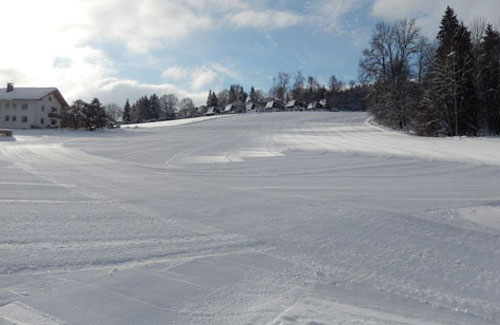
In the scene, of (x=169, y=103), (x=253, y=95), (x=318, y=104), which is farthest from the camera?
(x=253, y=95)

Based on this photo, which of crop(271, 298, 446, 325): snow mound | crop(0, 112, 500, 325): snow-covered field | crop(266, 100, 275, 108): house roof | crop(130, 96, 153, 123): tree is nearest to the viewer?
crop(271, 298, 446, 325): snow mound

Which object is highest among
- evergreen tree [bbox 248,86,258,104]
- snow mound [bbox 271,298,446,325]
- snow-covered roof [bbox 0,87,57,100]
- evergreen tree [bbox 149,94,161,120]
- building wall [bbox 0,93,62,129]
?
evergreen tree [bbox 248,86,258,104]

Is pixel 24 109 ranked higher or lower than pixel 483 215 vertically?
higher

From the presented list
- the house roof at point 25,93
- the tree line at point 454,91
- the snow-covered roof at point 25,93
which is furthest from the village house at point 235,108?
the tree line at point 454,91

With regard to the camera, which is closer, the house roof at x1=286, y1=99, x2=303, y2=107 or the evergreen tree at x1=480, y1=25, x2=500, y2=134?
the evergreen tree at x1=480, y1=25, x2=500, y2=134

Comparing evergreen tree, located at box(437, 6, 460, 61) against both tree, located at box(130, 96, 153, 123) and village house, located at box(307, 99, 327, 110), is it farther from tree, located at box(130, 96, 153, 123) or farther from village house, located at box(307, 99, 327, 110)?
tree, located at box(130, 96, 153, 123)

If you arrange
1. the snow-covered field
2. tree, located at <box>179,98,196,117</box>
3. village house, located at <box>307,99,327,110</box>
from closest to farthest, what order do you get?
1. the snow-covered field
2. village house, located at <box>307,99,327,110</box>
3. tree, located at <box>179,98,196,117</box>

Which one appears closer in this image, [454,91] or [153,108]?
[454,91]

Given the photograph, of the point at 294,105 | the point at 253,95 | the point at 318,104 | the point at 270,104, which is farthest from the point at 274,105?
the point at 253,95

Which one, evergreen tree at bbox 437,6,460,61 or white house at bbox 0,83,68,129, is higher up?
evergreen tree at bbox 437,6,460,61

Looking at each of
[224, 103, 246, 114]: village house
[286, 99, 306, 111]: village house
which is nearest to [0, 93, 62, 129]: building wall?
[224, 103, 246, 114]: village house

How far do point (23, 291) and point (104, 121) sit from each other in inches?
1854

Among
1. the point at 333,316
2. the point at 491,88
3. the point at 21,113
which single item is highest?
the point at 491,88

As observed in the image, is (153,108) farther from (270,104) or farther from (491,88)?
(491,88)
